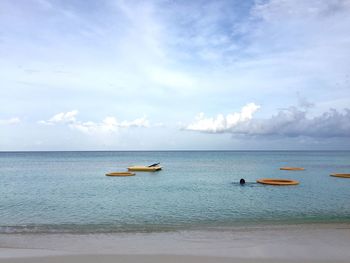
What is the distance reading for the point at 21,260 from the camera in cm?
930

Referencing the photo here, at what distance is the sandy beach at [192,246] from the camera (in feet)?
31.2

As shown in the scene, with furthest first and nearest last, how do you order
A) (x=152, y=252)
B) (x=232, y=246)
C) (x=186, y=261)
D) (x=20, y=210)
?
(x=20, y=210), (x=232, y=246), (x=152, y=252), (x=186, y=261)

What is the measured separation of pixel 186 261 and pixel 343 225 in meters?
9.51

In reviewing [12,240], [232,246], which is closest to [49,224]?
[12,240]

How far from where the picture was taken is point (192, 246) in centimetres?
1107

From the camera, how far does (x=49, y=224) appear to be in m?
16.0

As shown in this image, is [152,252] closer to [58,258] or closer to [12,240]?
[58,258]

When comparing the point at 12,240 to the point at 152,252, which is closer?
the point at 152,252

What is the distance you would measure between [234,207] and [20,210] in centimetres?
1271

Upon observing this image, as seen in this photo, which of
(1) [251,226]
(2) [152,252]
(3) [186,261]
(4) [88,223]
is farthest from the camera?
(4) [88,223]

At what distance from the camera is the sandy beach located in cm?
952

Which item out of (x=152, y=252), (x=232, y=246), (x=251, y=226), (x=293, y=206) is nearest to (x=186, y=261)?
(x=152, y=252)

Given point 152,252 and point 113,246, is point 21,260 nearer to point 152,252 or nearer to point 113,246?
point 113,246

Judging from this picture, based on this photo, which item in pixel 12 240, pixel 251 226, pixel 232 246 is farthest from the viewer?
pixel 251 226
